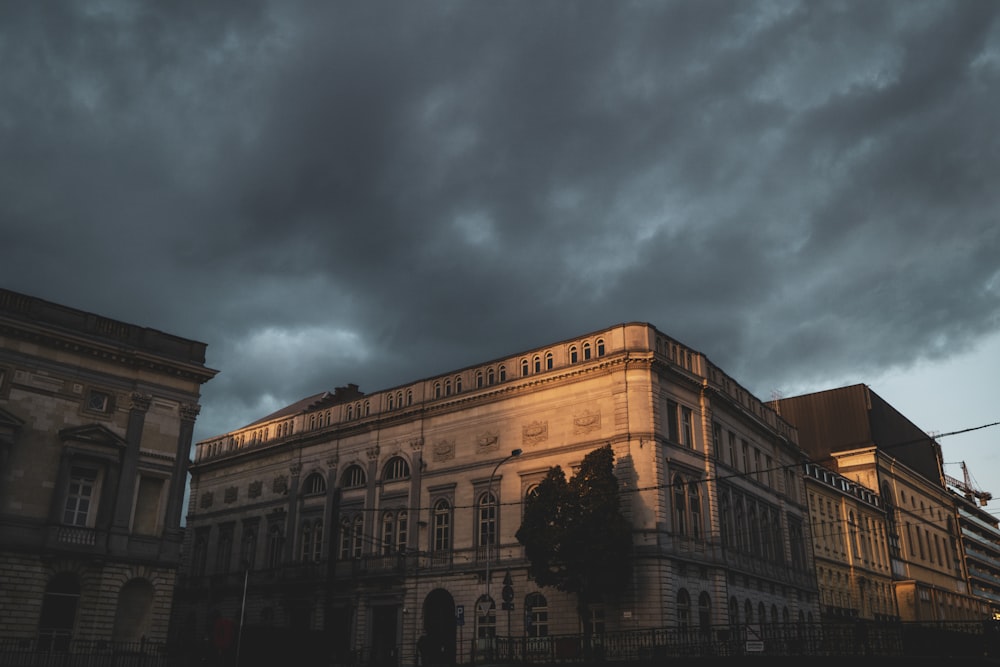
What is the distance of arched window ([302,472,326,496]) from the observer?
57344 millimetres

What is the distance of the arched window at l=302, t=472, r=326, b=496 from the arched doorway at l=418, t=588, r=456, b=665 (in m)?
13.6

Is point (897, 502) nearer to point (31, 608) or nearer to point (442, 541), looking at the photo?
point (442, 541)

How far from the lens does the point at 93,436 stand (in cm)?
3731

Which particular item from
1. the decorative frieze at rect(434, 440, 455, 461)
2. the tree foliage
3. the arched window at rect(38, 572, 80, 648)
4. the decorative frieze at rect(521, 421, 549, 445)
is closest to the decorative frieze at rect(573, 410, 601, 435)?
the decorative frieze at rect(521, 421, 549, 445)

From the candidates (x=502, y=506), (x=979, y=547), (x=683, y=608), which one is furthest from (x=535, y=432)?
(x=979, y=547)

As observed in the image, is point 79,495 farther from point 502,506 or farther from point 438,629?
point 502,506

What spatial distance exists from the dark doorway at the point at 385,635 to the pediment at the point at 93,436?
19440 millimetres

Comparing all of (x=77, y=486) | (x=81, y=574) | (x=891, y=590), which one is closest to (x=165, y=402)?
(x=77, y=486)

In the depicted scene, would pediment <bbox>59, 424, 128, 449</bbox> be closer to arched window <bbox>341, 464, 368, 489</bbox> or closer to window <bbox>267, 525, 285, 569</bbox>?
arched window <bbox>341, 464, 368, 489</bbox>

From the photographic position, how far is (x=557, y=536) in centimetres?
3800

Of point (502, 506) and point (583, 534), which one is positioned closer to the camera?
point (583, 534)

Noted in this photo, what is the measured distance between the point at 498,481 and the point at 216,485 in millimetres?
30275

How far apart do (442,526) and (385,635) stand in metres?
7.58

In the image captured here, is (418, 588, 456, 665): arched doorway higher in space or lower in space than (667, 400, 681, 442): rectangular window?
lower
